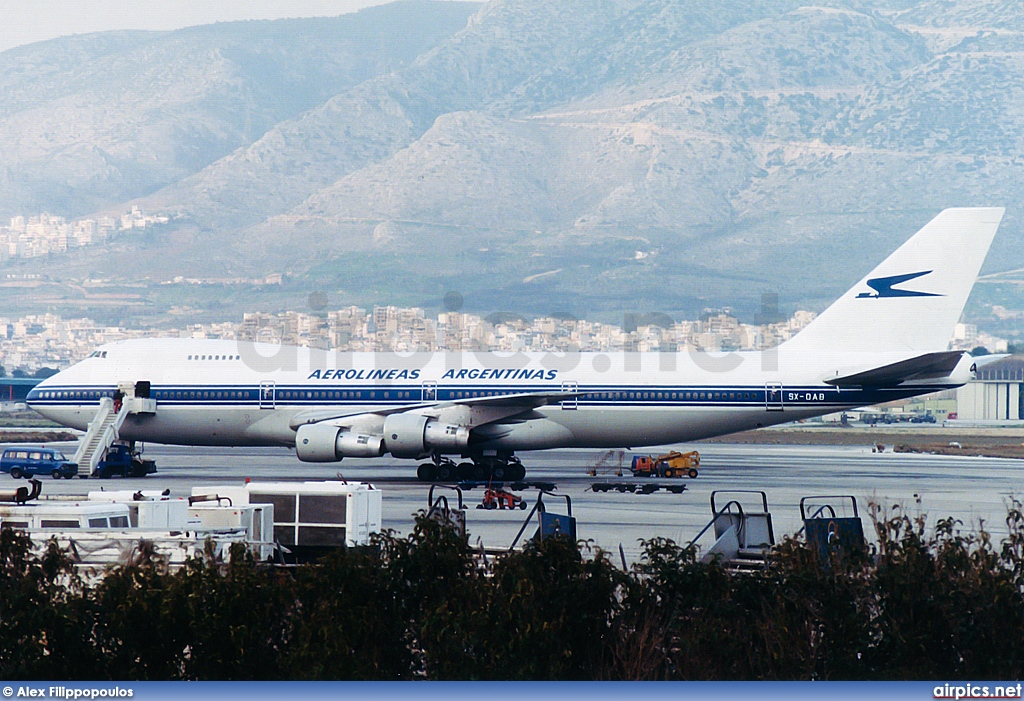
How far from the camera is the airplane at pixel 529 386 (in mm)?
40656

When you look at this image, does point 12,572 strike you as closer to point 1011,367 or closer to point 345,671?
point 345,671

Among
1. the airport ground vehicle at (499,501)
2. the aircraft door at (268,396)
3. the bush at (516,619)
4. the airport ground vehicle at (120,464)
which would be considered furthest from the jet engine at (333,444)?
the bush at (516,619)

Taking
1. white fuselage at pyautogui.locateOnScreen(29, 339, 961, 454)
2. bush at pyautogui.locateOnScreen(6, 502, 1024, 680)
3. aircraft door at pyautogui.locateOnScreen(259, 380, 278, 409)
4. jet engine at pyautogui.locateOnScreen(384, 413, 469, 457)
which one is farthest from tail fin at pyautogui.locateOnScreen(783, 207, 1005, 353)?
bush at pyautogui.locateOnScreen(6, 502, 1024, 680)

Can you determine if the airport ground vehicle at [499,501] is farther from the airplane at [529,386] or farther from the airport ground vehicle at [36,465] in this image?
the airport ground vehicle at [36,465]

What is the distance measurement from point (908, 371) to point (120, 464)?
27.4m

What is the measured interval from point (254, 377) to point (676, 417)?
49.7 feet

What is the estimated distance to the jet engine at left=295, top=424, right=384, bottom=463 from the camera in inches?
1549

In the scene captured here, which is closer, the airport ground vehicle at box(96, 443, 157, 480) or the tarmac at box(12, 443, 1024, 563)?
the tarmac at box(12, 443, 1024, 563)

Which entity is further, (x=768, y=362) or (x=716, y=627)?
(x=768, y=362)

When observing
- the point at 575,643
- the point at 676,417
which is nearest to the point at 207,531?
the point at 575,643

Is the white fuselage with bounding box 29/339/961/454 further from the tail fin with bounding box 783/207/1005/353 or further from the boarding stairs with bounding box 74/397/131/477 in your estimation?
the tail fin with bounding box 783/207/1005/353

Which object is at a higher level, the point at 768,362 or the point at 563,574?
the point at 768,362

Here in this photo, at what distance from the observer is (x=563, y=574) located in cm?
1377

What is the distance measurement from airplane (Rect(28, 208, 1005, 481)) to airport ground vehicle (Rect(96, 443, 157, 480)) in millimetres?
1135
